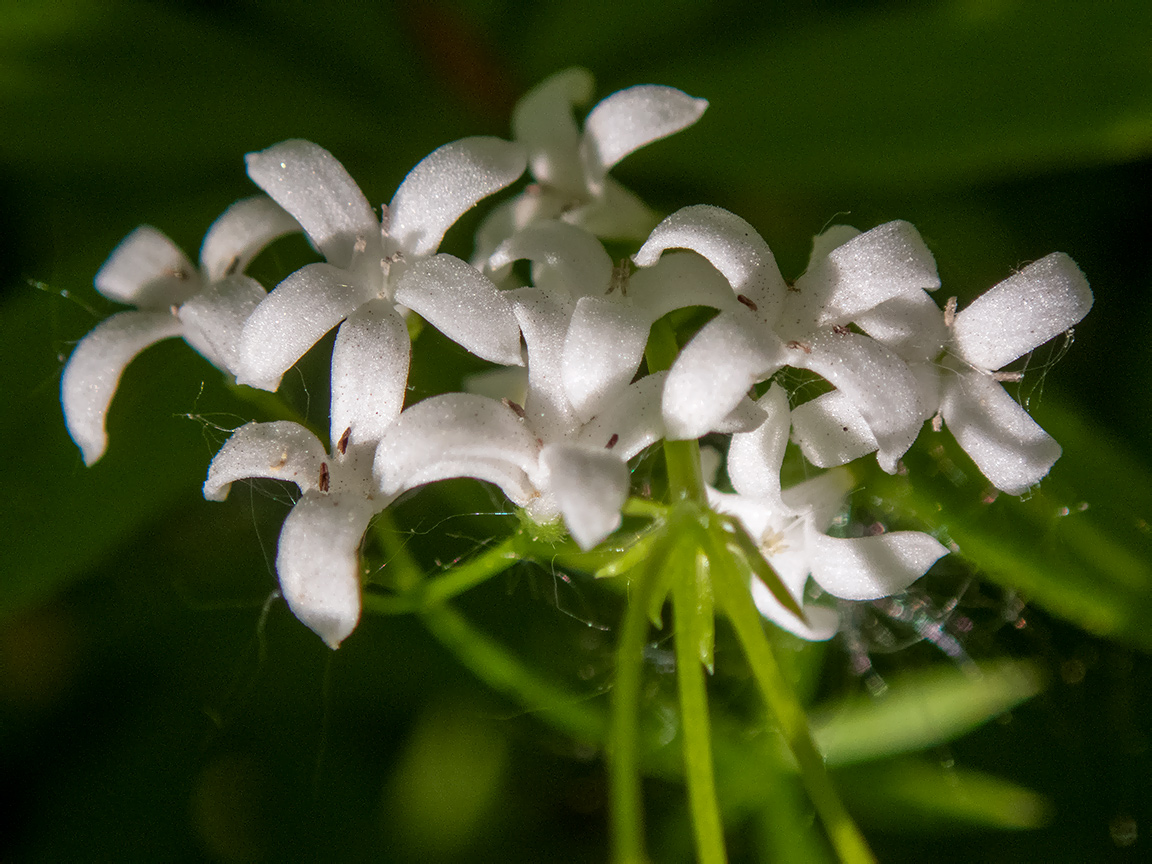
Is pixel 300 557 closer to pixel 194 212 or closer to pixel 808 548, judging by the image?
pixel 808 548

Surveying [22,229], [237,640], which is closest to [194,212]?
[22,229]

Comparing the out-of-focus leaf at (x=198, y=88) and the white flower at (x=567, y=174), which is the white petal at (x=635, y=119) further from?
the out-of-focus leaf at (x=198, y=88)

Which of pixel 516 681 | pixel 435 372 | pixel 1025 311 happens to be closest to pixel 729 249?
pixel 1025 311

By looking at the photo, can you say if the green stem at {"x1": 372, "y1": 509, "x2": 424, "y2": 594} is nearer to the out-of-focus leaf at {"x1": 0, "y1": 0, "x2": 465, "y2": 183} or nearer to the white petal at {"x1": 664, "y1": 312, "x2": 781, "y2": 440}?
the white petal at {"x1": 664, "y1": 312, "x2": 781, "y2": 440}

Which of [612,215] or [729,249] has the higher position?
[612,215]

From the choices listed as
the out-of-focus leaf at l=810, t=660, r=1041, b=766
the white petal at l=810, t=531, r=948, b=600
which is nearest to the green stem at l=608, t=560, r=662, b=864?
the white petal at l=810, t=531, r=948, b=600

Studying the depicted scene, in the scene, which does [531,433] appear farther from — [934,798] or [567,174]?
[934,798]
